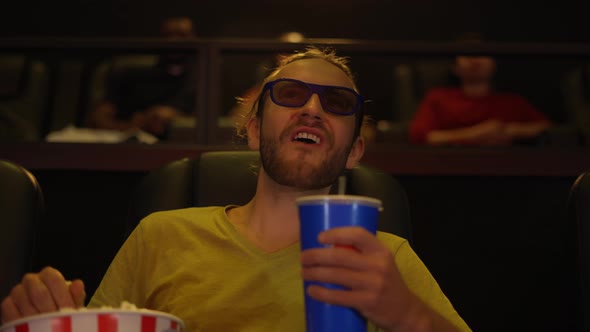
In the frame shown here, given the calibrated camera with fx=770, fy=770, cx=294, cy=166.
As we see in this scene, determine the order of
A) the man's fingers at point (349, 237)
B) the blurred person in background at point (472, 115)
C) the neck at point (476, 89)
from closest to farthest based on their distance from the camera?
the man's fingers at point (349, 237) < the blurred person in background at point (472, 115) < the neck at point (476, 89)

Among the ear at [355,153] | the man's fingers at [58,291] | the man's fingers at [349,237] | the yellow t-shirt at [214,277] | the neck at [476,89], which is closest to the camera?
the man's fingers at [349,237]

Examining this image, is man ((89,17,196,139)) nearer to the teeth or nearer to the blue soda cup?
the teeth

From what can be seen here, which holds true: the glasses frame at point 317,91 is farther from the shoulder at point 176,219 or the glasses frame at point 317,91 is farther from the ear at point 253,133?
the shoulder at point 176,219

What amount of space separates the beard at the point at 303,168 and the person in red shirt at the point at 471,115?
1781mm

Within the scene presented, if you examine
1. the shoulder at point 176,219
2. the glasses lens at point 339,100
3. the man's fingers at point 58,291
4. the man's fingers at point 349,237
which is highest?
the glasses lens at point 339,100

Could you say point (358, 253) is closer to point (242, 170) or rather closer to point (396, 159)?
point (242, 170)

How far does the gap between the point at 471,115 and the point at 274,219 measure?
7.17 feet

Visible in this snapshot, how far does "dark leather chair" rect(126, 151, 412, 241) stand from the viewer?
1.65 metres

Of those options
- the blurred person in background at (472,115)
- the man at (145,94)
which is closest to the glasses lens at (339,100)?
the blurred person in background at (472,115)

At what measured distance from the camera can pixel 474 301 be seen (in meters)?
2.29

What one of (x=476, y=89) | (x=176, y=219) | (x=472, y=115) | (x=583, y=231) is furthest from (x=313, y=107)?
(x=476, y=89)

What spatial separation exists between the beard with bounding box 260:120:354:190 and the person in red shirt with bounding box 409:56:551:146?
178cm

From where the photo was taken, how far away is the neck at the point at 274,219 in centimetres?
147

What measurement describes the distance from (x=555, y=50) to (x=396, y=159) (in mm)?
673
